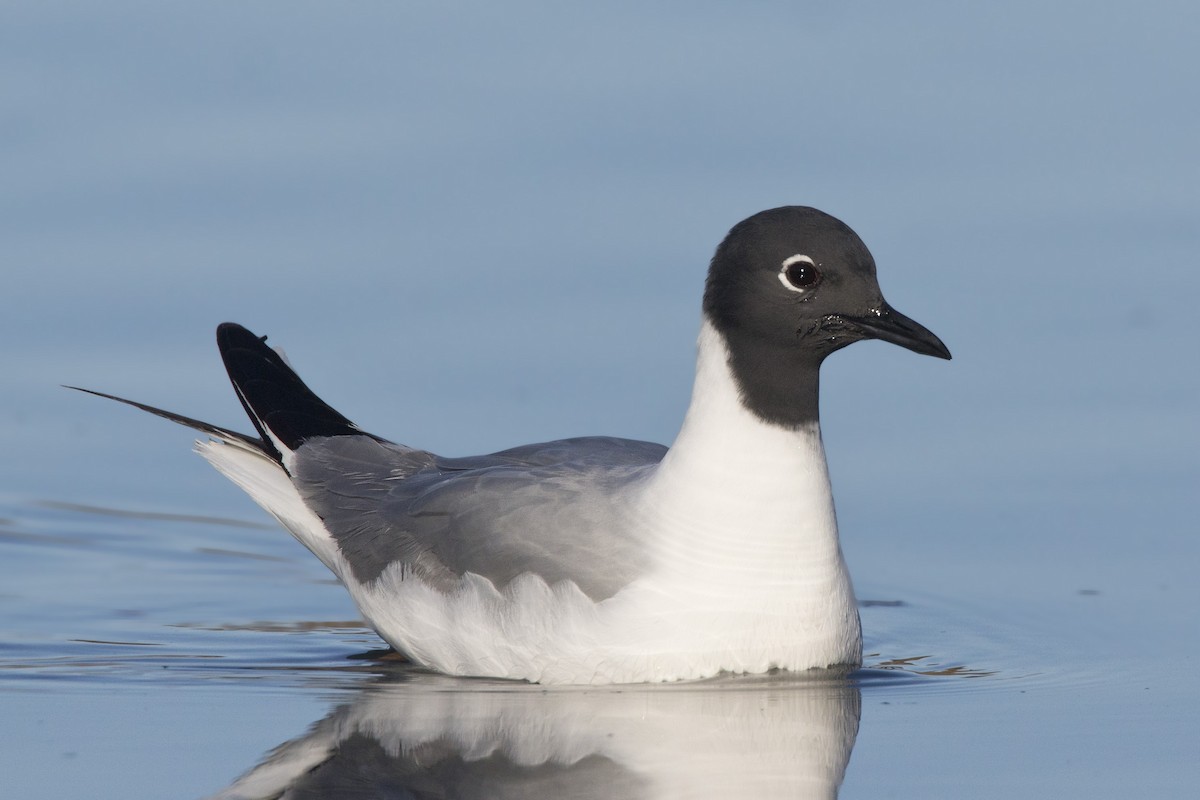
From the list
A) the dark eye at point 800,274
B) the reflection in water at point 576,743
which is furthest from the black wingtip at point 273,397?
the dark eye at point 800,274

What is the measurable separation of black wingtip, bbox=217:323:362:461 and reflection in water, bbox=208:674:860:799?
2.04 metres

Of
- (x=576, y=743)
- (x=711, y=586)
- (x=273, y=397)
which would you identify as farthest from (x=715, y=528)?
(x=273, y=397)

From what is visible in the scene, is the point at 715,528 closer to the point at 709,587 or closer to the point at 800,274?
the point at 709,587

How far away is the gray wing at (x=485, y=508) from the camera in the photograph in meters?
9.81

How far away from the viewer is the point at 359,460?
447 inches

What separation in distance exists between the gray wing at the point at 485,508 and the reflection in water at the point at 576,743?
54cm

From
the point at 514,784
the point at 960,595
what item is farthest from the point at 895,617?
the point at 514,784

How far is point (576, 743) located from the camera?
8.85 metres

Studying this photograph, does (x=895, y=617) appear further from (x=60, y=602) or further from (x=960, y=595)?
(x=60, y=602)

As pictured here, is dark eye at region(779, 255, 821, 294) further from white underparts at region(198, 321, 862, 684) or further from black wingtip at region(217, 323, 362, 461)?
black wingtip at region(217, 323, 362, 461)

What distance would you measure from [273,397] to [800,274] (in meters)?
3.34

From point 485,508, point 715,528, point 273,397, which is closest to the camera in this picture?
point 715,528

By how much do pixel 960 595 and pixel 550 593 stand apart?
8.42ft

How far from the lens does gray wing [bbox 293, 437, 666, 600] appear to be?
981 centimetres
